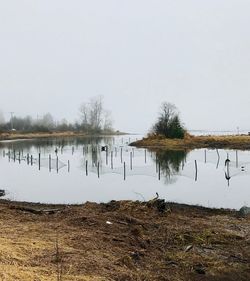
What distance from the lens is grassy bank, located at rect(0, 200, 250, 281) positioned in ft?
27.5

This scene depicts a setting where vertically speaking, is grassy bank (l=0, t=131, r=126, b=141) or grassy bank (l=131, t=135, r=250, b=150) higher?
grassy bank (l=0, t=131, r=126, b=141)

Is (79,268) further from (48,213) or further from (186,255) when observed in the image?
(48,213)

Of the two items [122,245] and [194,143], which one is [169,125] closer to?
[194,143]

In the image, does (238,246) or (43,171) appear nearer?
(238,246)

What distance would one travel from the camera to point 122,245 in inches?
416

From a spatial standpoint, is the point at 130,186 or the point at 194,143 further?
the point at 194,143

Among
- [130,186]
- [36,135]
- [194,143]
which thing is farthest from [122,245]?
[36,135]

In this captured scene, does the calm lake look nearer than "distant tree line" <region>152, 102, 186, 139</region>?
Yes

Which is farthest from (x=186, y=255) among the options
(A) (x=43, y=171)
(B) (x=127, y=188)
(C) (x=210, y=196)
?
(A) (x=43, y=171)

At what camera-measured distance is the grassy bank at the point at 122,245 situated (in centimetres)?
838

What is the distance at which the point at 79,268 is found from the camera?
27.6ft

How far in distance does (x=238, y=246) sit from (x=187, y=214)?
497 centimetres

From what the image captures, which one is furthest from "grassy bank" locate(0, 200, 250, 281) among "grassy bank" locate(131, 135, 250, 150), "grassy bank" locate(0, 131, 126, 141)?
"grassy bank" locate(0, 131, 126, 141)

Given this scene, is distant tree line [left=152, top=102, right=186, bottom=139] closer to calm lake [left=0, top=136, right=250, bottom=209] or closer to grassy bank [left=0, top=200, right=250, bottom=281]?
calm lake [left=0, top=136, right=250, bottom=209]
